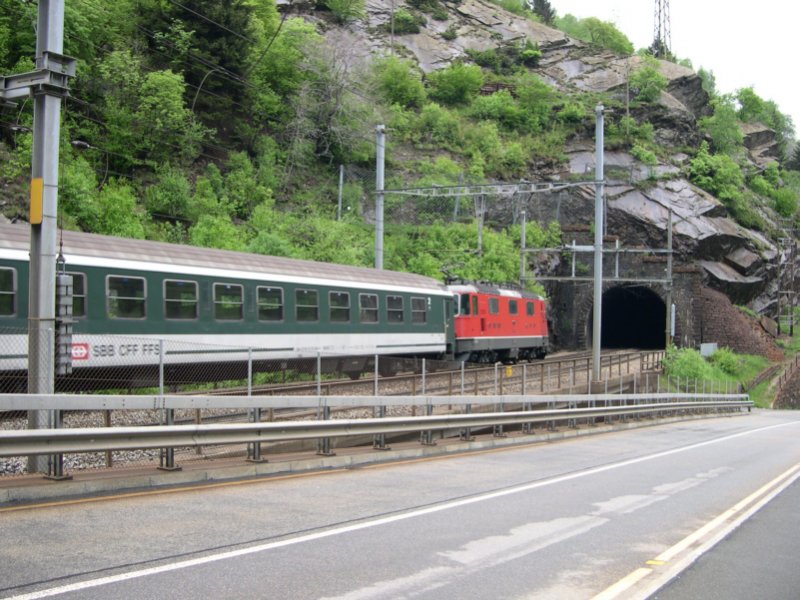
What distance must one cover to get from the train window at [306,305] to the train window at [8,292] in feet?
28.3

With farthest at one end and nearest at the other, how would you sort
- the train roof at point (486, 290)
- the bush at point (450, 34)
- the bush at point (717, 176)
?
1. the bush at point (450, 34)
2. the bush at point (717, 176)
3. the train roof at point (486, 290)

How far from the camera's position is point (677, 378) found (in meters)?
44.5

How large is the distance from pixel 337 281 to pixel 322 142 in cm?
3324

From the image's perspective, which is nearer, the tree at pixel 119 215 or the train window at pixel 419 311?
the train window at pixel 419 311

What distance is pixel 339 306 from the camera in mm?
25375

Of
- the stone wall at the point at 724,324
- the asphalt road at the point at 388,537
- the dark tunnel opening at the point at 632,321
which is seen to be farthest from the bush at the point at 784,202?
the asphalt road at the point at 388,537

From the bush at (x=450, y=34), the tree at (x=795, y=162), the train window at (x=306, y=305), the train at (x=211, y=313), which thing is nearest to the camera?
the train at (x=211, y=313)

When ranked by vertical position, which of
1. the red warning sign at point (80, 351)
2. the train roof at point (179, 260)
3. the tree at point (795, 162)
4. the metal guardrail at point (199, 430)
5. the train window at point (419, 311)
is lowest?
the metal guardrail at point (199, 430)

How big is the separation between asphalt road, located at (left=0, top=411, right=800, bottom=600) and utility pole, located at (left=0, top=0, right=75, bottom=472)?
274 centimetres

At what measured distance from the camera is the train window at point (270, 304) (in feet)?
72.8

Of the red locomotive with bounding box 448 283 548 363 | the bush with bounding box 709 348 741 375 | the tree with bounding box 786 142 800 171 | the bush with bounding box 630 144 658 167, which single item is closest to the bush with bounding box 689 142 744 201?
the bush with bounding box 630 144 658 167

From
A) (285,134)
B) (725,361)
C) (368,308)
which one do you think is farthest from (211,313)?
(725,361)

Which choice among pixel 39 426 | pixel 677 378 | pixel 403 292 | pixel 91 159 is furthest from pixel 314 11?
pixel 39 426

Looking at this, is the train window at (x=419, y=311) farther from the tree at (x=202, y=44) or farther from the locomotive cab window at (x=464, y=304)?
the tree at (x=202, y=44)
